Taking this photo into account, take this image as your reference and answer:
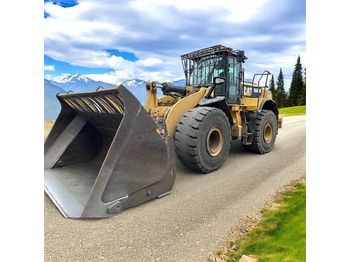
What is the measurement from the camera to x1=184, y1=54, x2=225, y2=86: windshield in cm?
541

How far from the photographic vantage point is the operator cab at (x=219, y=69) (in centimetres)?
538

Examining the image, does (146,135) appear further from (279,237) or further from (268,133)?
(268,133)

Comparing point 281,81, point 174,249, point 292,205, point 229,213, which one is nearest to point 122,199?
point 174,249

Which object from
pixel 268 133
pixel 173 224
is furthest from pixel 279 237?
pixel 268 133

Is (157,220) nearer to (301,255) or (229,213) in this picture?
(229,213)

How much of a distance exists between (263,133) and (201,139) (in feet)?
8.67

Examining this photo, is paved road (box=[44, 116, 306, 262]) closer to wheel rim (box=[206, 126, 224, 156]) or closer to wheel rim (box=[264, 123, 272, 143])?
wheel rim (box=[206, 126, 224, 156])

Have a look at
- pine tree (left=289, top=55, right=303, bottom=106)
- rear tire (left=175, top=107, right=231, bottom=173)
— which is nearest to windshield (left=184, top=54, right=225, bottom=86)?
rear tire (left=175, top=107, right=231, bottom=173)

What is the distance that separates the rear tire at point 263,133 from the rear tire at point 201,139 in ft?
5.26

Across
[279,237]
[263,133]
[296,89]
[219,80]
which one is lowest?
[279,237]

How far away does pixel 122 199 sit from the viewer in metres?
2.87

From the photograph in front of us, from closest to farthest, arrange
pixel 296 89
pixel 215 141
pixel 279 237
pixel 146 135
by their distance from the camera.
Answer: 1. pixel 279 237
2. pixel 146 135
3. pixel 215 141
4. pixel 296 89

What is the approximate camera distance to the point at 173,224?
268cm

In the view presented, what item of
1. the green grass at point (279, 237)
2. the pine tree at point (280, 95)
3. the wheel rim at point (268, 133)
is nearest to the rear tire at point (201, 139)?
the green grass at point (279, 237)
